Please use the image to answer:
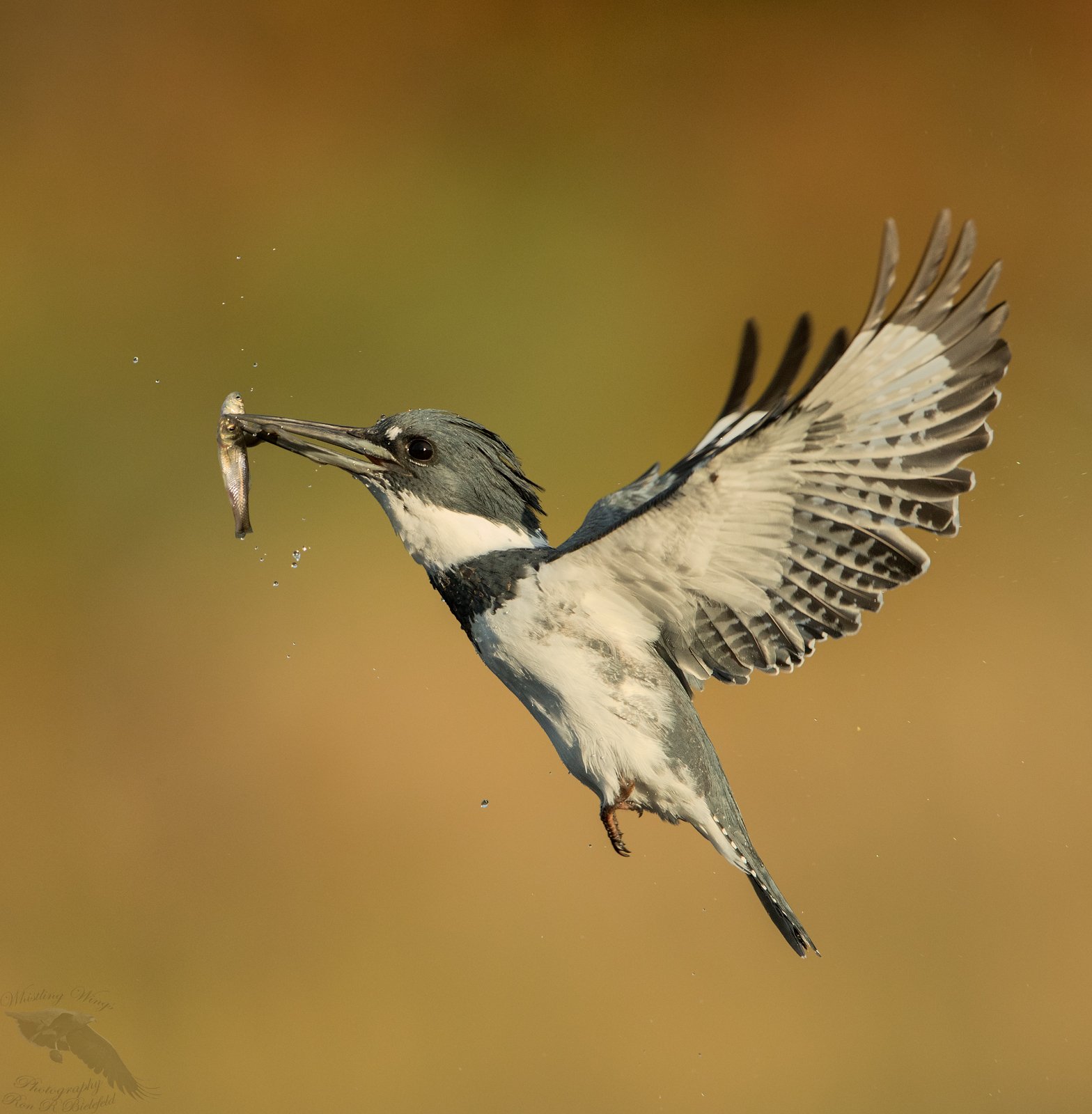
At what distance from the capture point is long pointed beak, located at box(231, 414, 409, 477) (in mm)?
2379

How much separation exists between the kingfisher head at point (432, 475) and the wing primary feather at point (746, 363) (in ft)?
1.55

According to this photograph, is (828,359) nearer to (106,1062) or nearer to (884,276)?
(884,276)

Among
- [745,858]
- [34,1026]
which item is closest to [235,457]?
[745,858]

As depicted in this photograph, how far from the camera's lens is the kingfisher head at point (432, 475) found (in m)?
2.37

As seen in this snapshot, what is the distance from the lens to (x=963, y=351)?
6.75ft

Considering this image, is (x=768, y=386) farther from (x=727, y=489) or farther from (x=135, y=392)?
(x=135, y=392)

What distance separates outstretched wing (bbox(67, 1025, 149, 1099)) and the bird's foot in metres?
2.74

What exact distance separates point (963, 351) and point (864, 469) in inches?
9.6

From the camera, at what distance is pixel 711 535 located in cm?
209

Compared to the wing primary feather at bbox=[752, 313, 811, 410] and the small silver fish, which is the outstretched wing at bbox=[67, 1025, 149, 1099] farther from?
the wing primary feather at bbox=[752, 313, 811, 410]

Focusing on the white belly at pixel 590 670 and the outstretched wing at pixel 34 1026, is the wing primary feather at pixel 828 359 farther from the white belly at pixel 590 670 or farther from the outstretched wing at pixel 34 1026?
the outstretched wing at pixel 34 1026

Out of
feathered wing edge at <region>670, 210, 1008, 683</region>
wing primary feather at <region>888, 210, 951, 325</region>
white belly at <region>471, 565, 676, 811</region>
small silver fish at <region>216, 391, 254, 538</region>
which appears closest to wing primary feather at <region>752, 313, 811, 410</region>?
feathered wing edge at <region>670, 210, 1008, 683</region>

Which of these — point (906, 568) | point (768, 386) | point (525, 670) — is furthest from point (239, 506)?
point (906, 568)

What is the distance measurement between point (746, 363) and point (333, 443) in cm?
81
